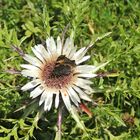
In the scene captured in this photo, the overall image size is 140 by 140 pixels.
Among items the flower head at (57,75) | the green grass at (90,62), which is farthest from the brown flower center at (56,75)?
the green grass at (90,62)

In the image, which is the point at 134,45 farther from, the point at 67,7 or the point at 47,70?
the point at 47,70

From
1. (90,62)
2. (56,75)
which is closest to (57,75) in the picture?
(56,75)

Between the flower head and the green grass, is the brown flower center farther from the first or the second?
the green grass

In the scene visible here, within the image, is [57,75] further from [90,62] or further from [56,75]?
A: [90,62]

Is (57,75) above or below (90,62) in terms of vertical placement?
below

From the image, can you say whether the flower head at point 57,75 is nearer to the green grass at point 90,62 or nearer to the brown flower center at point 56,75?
the brown flower center at point 56,75

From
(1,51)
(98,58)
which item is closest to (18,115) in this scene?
(1,51)
